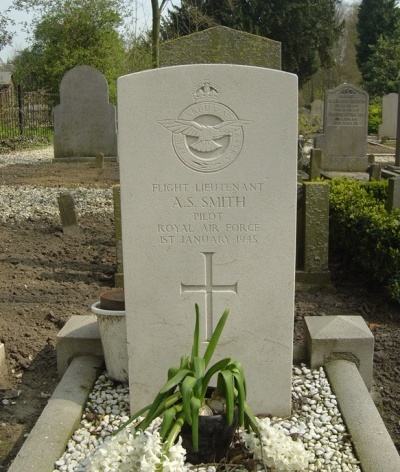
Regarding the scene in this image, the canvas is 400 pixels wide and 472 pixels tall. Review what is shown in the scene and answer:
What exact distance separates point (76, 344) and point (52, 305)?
1.42m

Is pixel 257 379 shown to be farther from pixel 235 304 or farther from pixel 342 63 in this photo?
pixel 342 63

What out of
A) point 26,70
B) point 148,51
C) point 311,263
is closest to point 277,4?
point 26,70

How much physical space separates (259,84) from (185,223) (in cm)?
77

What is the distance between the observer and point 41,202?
9.54 meters

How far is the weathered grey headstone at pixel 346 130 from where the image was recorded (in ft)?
50.6

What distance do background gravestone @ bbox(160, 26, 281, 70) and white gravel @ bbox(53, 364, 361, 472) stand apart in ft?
11.0

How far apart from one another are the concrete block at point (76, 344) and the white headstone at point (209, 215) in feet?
2.46

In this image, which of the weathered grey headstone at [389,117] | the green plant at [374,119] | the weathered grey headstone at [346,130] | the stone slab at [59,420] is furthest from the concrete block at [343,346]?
the green plant at [374,119]

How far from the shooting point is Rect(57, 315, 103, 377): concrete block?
13.4 feet

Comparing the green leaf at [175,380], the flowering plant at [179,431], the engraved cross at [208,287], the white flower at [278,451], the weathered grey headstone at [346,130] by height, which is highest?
the weathered grey headstone at [346,130]

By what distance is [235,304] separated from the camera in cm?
334

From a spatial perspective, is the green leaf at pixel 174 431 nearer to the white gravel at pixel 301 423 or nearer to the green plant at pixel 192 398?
the green plant at pixel 192 398

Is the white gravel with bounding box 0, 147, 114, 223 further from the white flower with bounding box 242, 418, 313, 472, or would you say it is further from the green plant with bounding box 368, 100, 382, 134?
the green plant with bounding box 368, 100, 382, 134

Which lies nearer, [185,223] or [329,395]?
[185,223]
